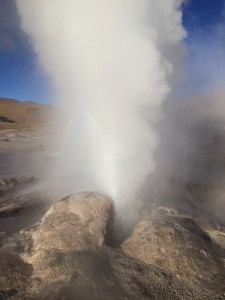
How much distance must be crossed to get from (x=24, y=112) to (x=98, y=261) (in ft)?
199

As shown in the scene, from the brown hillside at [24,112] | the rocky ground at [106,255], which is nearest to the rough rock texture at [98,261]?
the rocky ground at [106,255]

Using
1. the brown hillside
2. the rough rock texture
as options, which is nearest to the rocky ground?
the rough rock texture

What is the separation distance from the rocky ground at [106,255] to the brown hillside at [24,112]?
51.6 metres

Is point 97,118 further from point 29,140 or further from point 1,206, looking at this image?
point 29,140

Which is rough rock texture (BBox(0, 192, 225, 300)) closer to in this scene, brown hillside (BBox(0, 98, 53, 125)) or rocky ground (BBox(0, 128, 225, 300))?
rocky ground (BBox(0, 128, 225, 300))

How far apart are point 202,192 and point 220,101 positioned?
39.8 metres

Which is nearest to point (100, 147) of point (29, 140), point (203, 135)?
point (203, 135)

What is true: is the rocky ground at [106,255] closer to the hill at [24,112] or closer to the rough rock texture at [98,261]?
the rough rock texture at [98,261]

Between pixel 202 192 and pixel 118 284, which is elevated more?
pixel 202 192

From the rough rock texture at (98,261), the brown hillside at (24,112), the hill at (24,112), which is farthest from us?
the brown hillside at (24,112)

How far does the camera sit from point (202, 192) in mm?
9125

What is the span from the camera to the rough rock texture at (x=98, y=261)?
388cm

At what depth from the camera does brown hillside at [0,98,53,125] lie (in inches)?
2268

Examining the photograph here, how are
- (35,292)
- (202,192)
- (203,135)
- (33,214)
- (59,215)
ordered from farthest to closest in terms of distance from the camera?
(203,135)
(202,192)
(33,214)
(59,215)
(35,292)
